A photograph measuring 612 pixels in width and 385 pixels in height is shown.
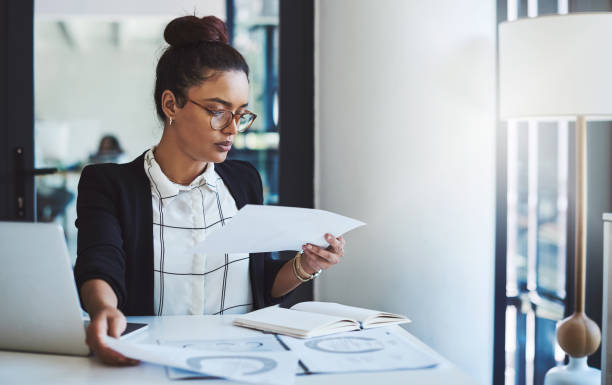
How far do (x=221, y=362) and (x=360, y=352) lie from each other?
0.24 meters

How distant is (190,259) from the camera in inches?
57.9

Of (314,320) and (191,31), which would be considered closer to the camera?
(314,320)

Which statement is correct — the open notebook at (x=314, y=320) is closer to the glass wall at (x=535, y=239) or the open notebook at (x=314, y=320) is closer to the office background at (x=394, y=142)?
the office background at (x=394, y=142)

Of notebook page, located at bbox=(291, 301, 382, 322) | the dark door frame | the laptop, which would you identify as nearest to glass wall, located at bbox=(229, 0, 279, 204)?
the dark door frame

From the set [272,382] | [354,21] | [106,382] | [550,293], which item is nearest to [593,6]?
[354,21]

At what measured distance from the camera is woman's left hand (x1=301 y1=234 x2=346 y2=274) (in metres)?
1.33

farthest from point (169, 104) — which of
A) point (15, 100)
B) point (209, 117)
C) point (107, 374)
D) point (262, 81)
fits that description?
point (15, 100)

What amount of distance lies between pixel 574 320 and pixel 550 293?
2.05 feet

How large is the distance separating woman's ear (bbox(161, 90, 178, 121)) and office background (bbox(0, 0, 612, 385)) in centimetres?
91

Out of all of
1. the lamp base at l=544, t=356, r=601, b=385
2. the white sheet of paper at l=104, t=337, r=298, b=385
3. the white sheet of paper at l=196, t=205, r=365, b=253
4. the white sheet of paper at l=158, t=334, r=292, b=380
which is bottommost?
the lamp base at l=544, t=356, r=601, b=385

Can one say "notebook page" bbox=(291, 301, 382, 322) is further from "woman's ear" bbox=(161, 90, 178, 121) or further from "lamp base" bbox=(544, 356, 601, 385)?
"lamp base" bbox=(544, 356, 601, 385)

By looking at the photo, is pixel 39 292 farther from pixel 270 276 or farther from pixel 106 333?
pixel 270 276

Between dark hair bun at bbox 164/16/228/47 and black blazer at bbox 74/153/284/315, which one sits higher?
dark hair bun at bbox 164/16/228/47

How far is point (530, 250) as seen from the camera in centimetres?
232
